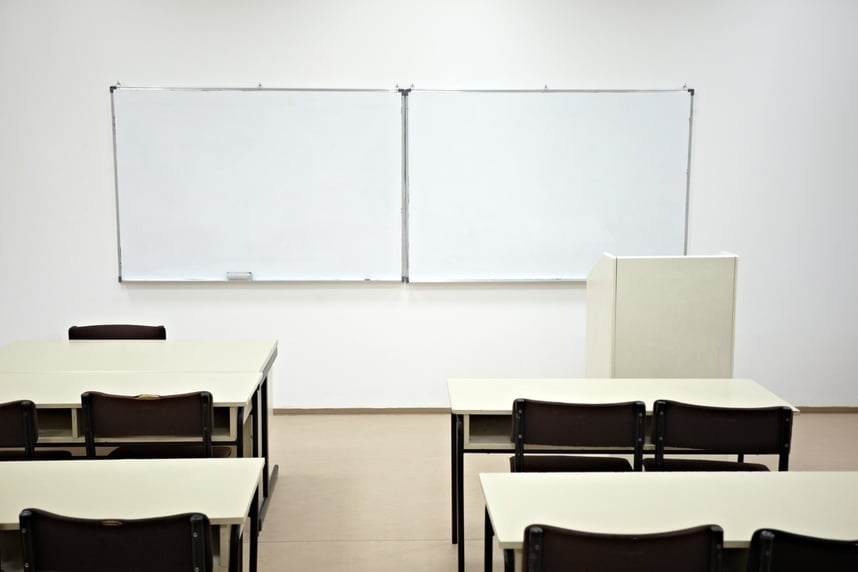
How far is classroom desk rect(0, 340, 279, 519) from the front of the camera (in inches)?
156

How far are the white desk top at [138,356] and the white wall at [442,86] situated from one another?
4.27 feet

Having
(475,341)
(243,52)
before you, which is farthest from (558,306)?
(243,52)

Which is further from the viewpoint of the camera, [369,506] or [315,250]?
[315,250]

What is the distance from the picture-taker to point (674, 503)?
7.98 ft

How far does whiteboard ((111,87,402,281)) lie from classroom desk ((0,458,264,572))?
10.1ft

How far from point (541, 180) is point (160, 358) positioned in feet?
9.38

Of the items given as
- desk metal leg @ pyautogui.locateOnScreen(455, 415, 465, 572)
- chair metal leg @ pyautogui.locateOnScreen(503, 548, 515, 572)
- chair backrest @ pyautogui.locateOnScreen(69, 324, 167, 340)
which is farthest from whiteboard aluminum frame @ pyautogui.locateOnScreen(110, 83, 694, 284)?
chair metal leg @ pyautogui.locateOnScreen(503, 548, 515, 572)

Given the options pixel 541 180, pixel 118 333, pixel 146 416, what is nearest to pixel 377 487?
pixel 146 416

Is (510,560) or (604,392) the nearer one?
(510,560)

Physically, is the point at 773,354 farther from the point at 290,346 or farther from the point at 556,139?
the point at 290,346

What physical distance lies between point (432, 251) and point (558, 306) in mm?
980

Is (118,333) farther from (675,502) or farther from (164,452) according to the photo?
(675,502)

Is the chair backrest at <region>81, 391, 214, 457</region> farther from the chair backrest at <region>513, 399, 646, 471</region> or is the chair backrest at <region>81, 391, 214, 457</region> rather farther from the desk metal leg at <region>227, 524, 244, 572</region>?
the chair backrest at <region>513, 399, 646, 471</region>

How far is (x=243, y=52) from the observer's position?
554 cm
